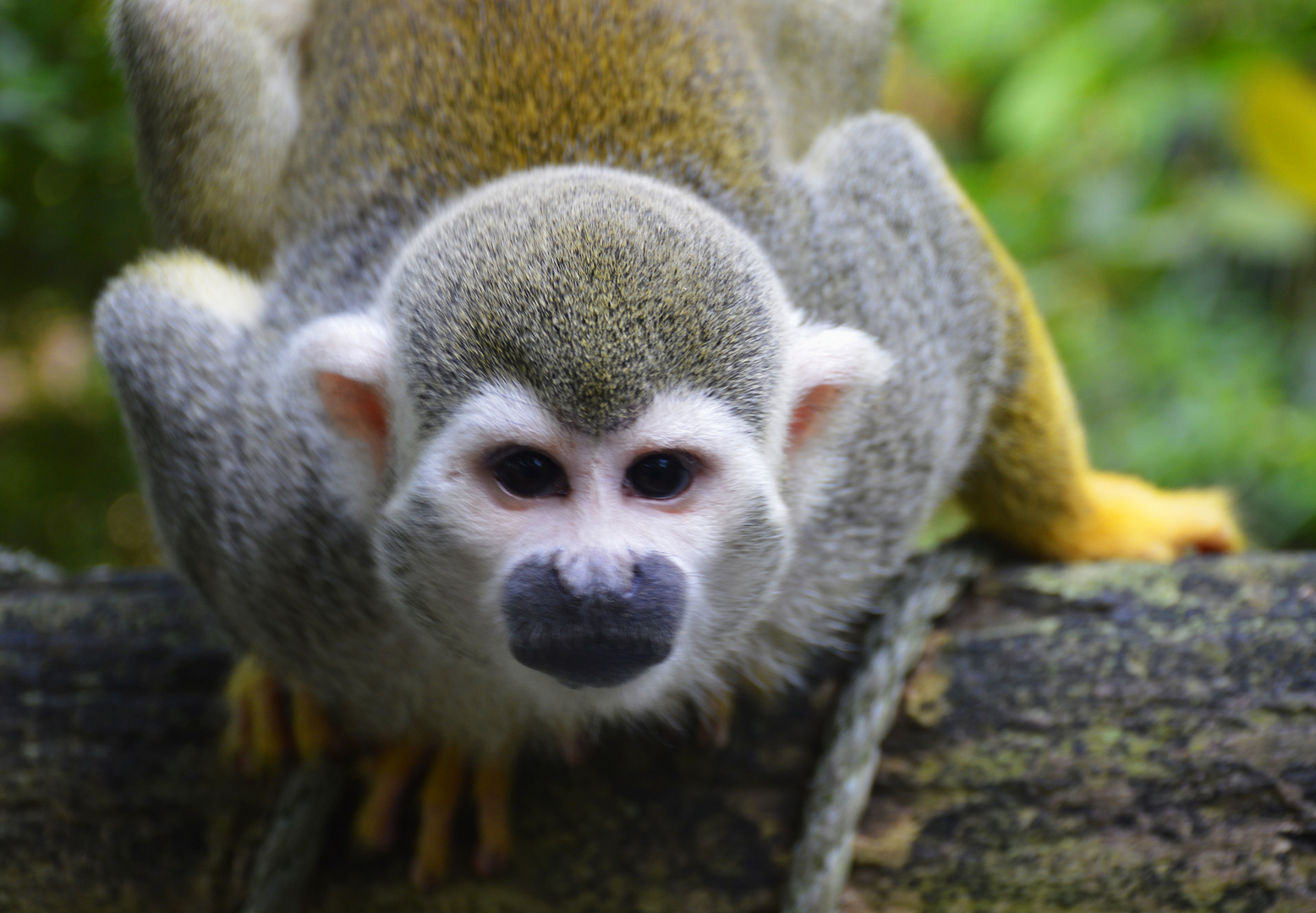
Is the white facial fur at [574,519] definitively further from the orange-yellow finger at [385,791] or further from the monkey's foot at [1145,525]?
the monkey's foot at [1145,525]

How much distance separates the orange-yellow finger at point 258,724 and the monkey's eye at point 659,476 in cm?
95

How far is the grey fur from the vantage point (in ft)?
5.05

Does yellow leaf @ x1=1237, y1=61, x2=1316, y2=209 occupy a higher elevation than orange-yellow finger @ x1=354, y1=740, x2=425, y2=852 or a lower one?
higher

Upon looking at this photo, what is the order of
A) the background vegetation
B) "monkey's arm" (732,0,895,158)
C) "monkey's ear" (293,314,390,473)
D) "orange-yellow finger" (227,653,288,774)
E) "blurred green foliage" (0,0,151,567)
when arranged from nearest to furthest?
1. "monkey's ear" (293,314,390,473)
2. "orange-yellow finger" (227,653,288,774)
3. "monkey's arm" (732,0,895,158)
4. "blurred green foliage" (0,0,151,567)
5. the background vegetation

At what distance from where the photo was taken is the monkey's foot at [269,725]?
201cm

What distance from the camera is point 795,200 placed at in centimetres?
219

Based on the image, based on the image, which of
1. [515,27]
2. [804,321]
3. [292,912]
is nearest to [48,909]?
[292,912]

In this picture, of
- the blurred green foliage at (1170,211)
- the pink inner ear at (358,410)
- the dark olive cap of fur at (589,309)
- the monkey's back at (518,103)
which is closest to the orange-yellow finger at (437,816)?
the pink inner ear at (358,410)

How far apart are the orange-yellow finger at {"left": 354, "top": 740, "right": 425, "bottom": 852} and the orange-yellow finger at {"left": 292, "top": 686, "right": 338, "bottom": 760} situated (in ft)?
0.33

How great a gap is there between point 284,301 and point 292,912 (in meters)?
1.18

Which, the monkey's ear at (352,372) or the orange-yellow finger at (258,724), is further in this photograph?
the orange-yellow finger at (258,724)

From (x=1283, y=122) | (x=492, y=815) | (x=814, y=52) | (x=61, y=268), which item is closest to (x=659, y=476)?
(x=492, y=815)

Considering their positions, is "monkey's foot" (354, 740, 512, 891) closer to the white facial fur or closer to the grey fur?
the grey fur

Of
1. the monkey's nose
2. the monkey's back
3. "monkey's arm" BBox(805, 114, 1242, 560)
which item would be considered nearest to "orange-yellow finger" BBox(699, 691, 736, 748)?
the monkey's nose
